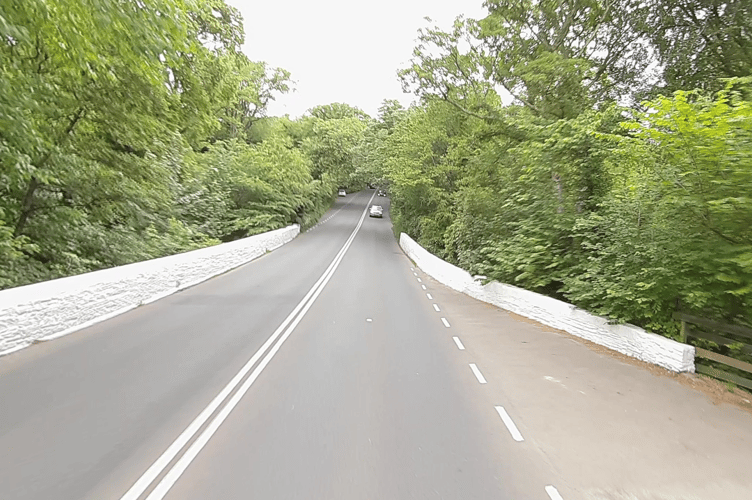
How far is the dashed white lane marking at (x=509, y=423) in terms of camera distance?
4544 millimetres

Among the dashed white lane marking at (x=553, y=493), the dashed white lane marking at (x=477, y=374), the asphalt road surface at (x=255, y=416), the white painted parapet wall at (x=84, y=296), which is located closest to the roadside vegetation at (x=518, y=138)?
the white painted parapet wall at (x=84, y=296)

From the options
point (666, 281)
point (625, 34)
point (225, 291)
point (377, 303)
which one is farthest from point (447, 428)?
point (625, 34)

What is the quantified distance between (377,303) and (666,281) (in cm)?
688

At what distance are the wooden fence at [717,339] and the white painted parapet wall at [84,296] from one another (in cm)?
1025

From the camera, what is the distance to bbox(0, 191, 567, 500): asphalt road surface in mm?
3484

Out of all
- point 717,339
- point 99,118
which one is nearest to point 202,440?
point 717,339

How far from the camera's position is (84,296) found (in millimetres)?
7969

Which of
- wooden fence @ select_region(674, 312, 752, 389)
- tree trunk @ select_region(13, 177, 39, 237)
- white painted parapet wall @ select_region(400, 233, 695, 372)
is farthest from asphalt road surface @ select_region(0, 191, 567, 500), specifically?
tree trunk @ select_region(13, 177, 39, 237)

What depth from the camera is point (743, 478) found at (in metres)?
3.92

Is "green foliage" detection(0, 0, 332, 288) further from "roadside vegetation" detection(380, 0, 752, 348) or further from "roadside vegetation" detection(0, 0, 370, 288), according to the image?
"roadside vegetation" detection(380, 0, 752, 348)

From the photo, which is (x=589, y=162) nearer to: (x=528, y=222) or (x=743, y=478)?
(x=528, y=222)

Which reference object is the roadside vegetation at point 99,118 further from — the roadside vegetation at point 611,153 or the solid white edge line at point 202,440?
the roadside vegetation at point 611,153

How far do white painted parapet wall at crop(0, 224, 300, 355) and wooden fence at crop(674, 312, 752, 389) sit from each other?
10.3m

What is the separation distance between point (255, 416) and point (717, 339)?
6659 millimetres
